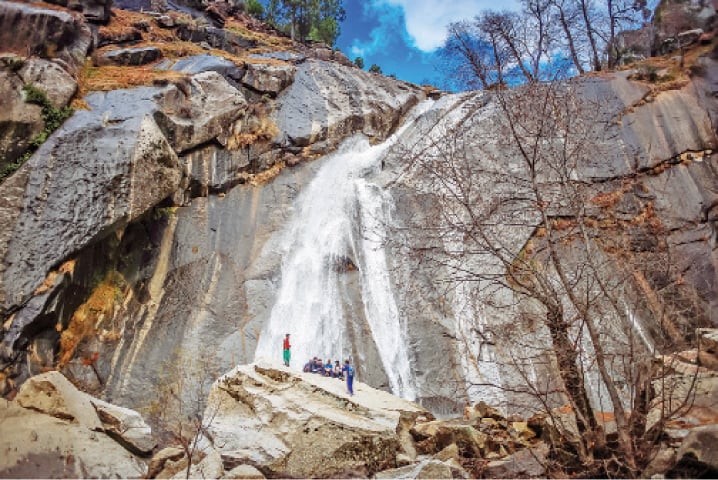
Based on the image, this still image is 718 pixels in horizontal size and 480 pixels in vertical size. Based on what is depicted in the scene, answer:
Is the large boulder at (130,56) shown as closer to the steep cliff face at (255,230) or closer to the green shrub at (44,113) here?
the steep cliff face at (255,230)

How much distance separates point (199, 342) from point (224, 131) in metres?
9.03

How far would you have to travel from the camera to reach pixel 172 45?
25125mm

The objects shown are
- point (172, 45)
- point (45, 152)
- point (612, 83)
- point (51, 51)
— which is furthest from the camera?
point (172, 45)

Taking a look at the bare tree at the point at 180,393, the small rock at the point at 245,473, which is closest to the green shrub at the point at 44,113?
the bare tree at the point at 180,393

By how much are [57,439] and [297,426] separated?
3630 millimetres

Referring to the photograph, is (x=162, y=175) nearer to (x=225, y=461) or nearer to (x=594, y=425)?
(x=225, y=461)

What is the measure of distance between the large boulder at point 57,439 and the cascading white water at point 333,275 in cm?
479

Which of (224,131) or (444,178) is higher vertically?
(224,131)

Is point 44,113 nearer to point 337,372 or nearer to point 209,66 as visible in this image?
point 209,66

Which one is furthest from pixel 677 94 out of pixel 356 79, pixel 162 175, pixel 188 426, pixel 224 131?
pixel 188 426

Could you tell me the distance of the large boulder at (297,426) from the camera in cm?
747

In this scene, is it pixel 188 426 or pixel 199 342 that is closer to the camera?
pixel 188 426

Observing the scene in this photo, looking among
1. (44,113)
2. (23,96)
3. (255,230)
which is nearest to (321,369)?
(255,230)

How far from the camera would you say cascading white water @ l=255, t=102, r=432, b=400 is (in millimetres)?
14500
